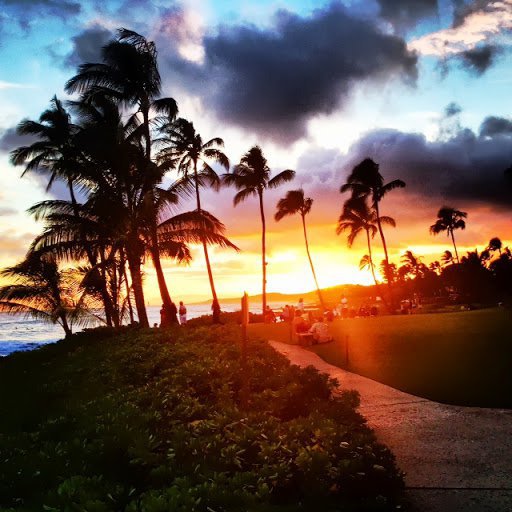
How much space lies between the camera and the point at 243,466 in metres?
4.27

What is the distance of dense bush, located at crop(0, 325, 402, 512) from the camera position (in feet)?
11.0

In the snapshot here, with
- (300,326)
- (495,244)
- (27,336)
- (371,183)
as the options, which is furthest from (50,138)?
(495,244)

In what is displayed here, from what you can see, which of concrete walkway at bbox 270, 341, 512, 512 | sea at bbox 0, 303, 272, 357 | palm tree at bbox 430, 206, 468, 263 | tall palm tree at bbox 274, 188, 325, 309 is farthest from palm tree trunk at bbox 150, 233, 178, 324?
palm tree at bbox 430, 206, 468, 263

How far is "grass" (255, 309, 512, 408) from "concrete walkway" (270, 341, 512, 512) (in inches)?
34.7

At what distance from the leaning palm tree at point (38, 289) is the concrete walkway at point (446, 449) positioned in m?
16.9

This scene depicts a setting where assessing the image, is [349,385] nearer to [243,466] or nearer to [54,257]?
[243,466]

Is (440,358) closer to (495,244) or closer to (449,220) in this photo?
(449,220)

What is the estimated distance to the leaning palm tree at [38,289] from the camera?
833 inches

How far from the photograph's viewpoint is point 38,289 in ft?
74.0

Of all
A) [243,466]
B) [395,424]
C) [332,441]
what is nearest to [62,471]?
[243,466]

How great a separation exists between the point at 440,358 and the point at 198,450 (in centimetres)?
975

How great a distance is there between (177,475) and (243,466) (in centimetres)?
72

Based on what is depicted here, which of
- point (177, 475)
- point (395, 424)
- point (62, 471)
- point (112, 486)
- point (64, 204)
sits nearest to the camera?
point (112, 486)

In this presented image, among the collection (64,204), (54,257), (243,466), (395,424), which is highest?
(64,204)
